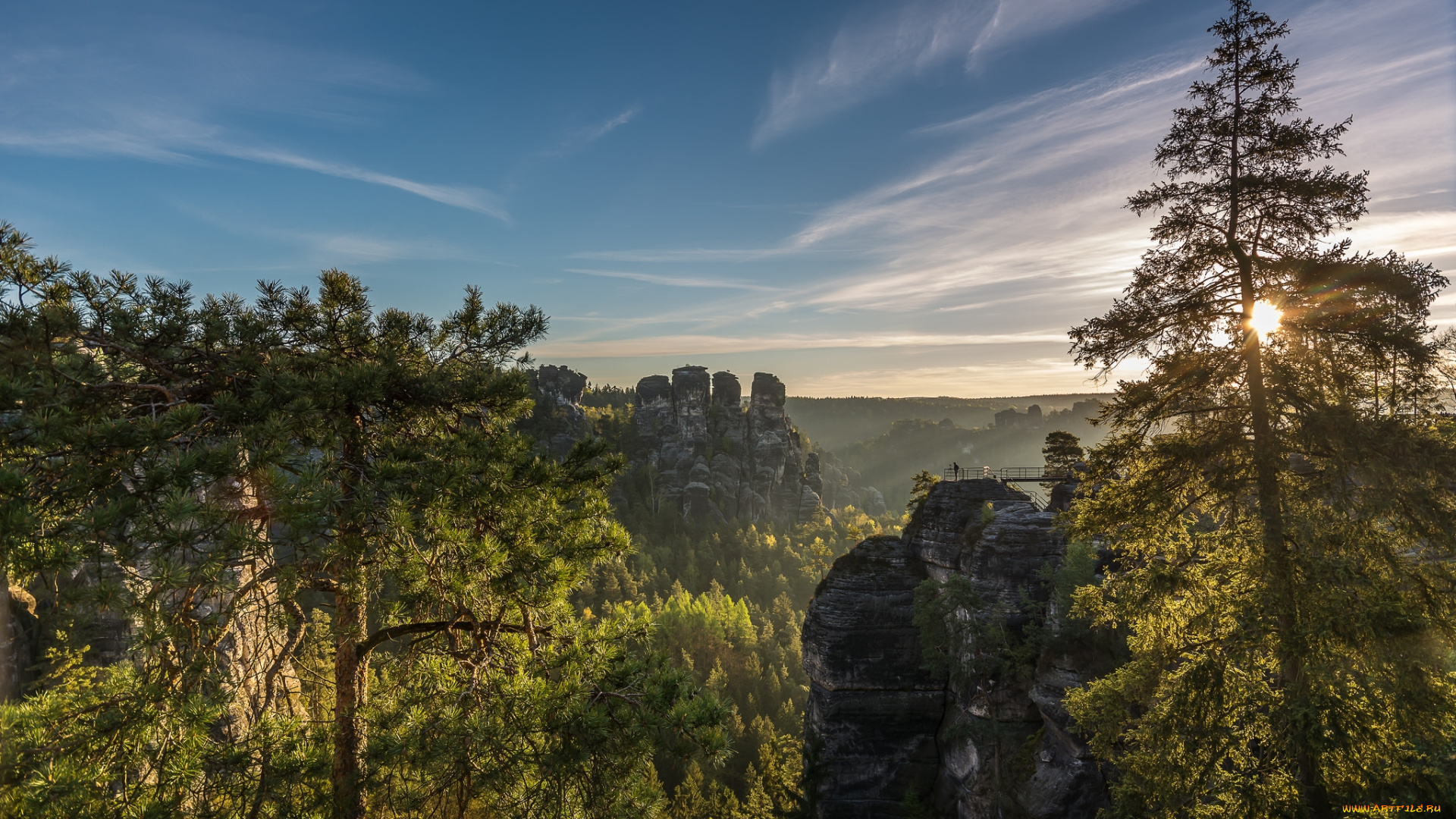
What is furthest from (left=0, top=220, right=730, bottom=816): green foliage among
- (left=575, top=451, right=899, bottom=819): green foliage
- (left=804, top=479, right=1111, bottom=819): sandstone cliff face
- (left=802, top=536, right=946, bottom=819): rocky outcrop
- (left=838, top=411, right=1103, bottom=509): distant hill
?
(left=838, top=411, right=1103, bottom=509): distant hill

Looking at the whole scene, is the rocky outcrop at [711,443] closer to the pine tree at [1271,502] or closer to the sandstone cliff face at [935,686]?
the sandstone cliff face at [935,686]

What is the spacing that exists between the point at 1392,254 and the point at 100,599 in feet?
40.8

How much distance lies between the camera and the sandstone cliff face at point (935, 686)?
16.2m

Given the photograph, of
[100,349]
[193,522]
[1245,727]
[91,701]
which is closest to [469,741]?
[193,522]

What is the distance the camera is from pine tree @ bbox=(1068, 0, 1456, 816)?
6.34 metres

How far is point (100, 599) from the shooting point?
344 cm

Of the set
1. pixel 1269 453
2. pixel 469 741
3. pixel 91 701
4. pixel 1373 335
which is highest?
pixel 1373 335

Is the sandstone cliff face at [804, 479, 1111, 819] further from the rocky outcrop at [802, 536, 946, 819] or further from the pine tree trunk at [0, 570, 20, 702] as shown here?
the pine tree trunk at [0, 570, 20, 702]

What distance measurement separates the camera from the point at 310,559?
465cm

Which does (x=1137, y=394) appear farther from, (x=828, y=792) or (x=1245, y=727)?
(x=828, y=792)

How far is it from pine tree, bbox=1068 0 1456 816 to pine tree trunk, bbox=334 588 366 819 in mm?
8982

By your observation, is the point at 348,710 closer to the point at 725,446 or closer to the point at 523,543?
the point at 523,543

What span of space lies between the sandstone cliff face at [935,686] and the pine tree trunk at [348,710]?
1645 cm

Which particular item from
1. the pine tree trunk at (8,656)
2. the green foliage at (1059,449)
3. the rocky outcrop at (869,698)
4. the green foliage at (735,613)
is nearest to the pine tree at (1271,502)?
the green foliage at (735,613)
